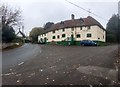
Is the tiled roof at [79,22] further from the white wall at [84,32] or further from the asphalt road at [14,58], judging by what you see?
the asphalt road at [14,58]

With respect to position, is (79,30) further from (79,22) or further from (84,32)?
(79,22)

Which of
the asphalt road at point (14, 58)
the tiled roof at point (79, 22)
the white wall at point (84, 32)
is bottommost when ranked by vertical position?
the asphalt road at point (14, 58)

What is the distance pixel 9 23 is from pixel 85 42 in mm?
17471

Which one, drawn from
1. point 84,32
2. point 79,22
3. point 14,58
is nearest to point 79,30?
point 84,32

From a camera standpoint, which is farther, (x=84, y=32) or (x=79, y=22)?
(x=79, y=22)

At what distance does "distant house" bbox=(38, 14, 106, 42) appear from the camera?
61.8 metres

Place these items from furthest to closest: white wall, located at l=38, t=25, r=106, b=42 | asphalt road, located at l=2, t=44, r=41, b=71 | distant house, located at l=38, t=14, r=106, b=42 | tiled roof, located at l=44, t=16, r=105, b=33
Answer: tiled roof, located at l=44, t=16, r=105, b=33 < distant house, located at l=38, t=14, r=106, b=42 < white wall, located at l=38, t=25, r=106, b=42 < asphalt road, located at l=2, t=44, r=41, b=71

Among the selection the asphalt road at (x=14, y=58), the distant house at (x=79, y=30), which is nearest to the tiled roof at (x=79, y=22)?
the distant house at (x=79, y=30)

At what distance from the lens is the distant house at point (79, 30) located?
61.8 m

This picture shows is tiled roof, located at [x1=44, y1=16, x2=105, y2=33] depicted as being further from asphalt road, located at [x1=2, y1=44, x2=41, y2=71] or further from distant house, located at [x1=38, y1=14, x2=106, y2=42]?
asphalt road, located at [x1=2, y1=44, x2=41, y2=71]

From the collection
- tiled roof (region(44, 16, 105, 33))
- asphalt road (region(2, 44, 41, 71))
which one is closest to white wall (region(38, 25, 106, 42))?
tiled roof (region(44, 16, 105, 33))

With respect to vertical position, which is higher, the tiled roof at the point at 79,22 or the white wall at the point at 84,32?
the tiled roof at the point at 79,22

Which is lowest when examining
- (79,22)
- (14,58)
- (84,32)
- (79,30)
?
(14,58)

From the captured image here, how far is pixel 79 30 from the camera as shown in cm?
6488
